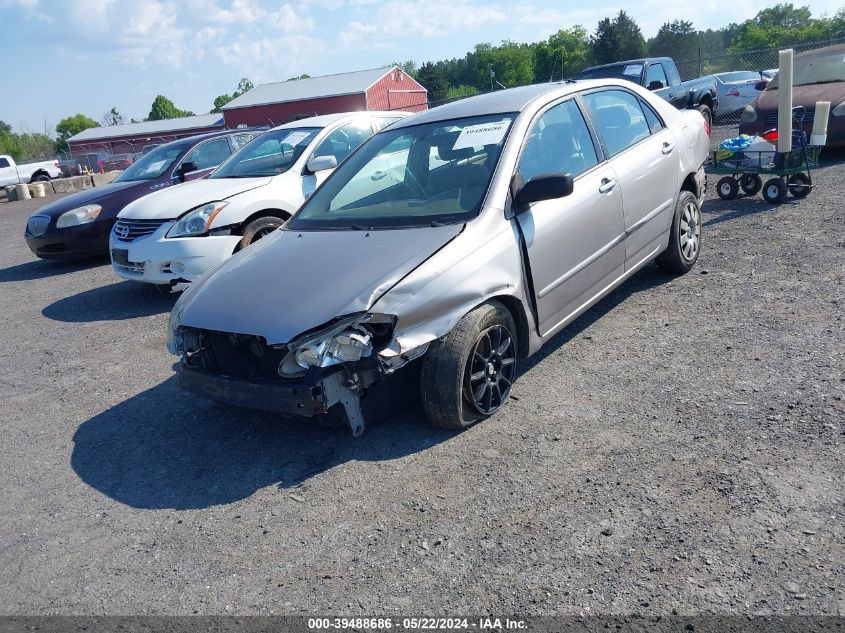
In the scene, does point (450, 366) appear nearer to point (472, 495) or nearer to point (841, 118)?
point (472, 495)

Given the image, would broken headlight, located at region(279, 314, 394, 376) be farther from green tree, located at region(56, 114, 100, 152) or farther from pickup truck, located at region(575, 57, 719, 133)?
green tree, located at region(56, 114, 100, 152)

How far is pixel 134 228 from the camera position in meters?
7.55

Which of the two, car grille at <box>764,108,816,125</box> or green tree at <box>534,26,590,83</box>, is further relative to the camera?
green tree at <box>534,26,590,83</box>

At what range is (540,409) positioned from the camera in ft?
13.7

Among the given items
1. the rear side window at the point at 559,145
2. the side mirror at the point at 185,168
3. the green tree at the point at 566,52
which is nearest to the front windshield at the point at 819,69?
the rear side window at the point at 559,145

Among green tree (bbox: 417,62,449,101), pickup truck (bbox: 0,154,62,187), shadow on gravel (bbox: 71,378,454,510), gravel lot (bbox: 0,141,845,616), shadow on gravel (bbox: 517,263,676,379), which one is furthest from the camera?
green tree (bbox: 417,62,449,101)

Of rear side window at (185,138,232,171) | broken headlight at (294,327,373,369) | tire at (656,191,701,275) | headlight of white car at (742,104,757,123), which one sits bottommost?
tire at (656,191,701,275)

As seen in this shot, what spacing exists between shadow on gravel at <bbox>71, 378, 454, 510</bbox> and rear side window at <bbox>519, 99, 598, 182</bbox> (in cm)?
176

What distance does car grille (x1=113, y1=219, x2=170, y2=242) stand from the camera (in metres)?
7.41

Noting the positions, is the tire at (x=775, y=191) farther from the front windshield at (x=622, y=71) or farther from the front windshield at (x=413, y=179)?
the front windshield at (x=622, y=71)

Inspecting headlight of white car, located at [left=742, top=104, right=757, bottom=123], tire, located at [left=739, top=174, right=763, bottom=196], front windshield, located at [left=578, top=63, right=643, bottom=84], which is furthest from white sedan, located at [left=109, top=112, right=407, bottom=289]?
front windshield, located at [left=578, top=63, right=643, bottom=84]

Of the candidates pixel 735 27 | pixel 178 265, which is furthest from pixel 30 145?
pixel 735 27

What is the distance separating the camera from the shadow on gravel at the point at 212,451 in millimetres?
3760

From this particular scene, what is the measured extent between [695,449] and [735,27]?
12181 centimetres
